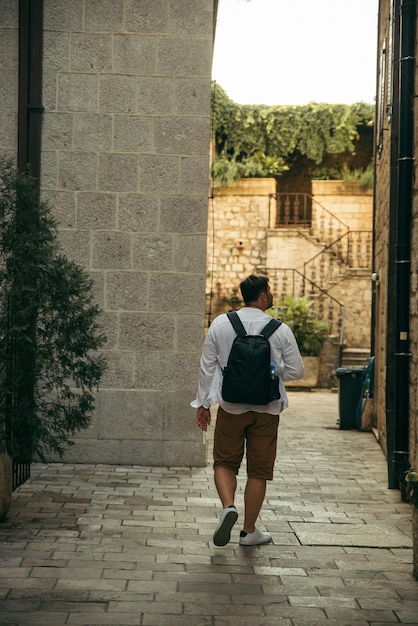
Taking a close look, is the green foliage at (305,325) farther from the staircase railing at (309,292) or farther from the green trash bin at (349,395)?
the green trash bin at (349,395)

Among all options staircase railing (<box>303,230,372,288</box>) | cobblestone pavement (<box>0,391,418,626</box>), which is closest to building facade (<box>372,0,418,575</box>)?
cobblestone pavement (<box>0,391,418,626</box>)

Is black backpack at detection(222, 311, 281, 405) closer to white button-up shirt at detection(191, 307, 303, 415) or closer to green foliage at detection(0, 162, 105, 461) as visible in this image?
white button-up shirt at detection(191, 307, 303, 415)

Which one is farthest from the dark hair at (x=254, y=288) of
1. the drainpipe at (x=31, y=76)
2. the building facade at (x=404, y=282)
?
the drainpipe at (x=31, y=76)

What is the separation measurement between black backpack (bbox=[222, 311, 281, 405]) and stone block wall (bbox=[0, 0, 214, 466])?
3088 mm

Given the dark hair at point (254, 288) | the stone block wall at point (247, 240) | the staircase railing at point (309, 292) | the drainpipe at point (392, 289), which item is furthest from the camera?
the stone block wall at point (247, 240)

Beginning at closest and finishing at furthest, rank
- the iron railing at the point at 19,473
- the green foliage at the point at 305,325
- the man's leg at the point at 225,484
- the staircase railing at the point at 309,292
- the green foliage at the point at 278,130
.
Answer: the man's leg at the point at 225,484
the iron railing at the point at 19,473
the green foliage at the point at 305,325
the staircase railing at the point at 309,292
the green foliage at the point at 278,130

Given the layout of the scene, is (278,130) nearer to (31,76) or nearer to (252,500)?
(31,76)

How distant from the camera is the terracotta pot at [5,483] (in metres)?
6.04

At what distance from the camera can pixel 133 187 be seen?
28.3 feet

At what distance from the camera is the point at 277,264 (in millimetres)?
22625

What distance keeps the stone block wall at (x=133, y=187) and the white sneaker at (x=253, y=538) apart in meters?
2.94

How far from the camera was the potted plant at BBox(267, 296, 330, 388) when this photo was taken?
1922 centimetres

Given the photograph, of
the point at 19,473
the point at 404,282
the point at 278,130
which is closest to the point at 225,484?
the point at 19,473

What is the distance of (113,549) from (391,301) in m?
3.83
